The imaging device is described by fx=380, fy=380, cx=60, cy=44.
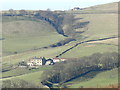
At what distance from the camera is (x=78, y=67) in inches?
1446

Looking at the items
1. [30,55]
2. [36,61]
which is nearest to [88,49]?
[30,55]

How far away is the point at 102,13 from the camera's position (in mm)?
96438

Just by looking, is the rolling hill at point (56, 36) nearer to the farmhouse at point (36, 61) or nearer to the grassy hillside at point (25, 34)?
the grassy hillside at point (25, 34)

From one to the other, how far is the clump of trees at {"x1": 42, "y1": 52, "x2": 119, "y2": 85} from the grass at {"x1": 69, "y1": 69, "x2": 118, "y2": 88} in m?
1.79

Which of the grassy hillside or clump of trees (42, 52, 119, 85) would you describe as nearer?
clump of trees (42, 52, 119, 85)

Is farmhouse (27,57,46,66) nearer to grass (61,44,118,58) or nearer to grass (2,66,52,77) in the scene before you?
grass (61,44,118,58)

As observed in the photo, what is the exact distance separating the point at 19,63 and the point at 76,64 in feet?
34.7

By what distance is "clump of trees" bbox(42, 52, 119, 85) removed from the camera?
111 ft

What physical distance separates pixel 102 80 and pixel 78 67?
4.77 meters

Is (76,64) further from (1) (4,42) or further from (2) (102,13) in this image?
(2) (102,13)

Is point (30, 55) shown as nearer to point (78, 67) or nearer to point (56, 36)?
point (78, 67)

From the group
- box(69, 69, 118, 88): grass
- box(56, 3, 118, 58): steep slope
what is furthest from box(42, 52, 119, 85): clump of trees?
box(56, 3, 118, 58): steep slope

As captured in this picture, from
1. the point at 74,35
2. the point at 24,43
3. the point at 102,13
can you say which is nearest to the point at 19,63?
the point at 24,43

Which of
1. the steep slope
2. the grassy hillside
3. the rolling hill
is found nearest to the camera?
the rolling hill
